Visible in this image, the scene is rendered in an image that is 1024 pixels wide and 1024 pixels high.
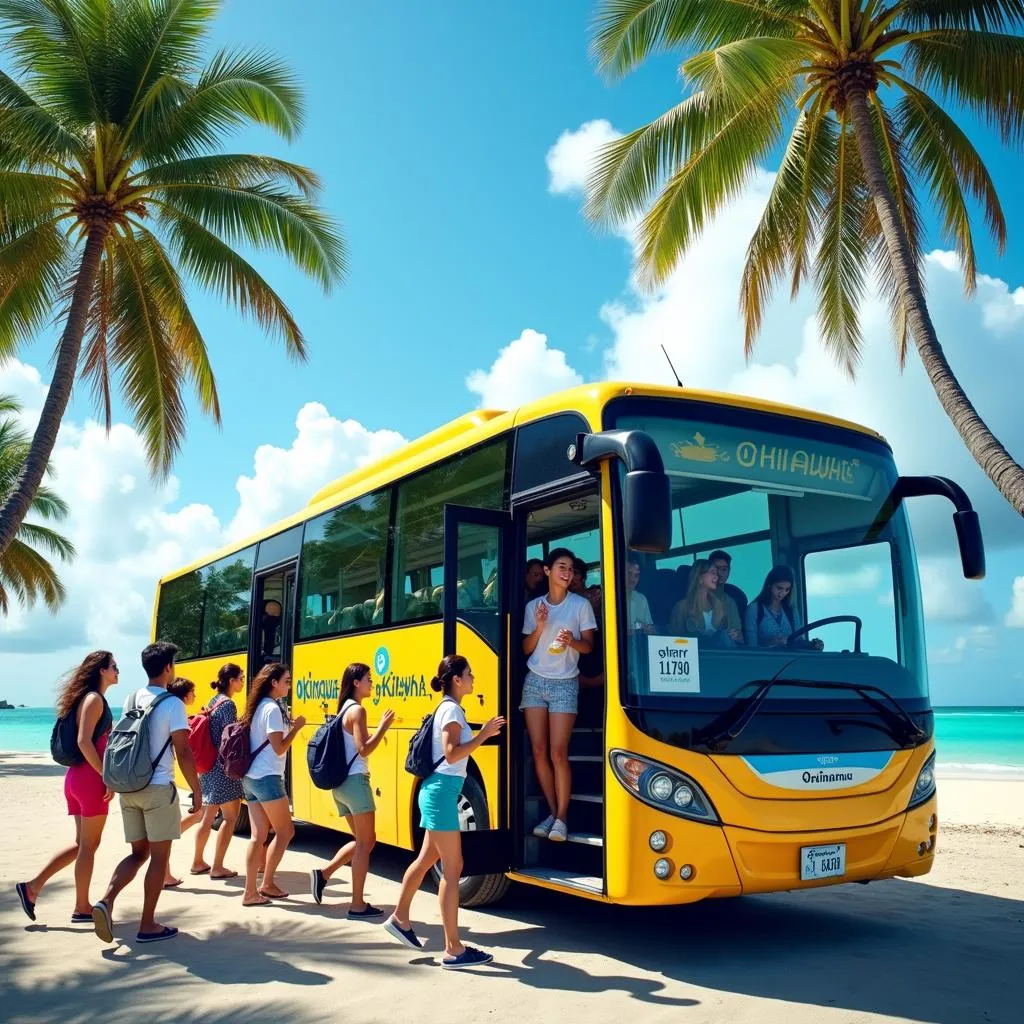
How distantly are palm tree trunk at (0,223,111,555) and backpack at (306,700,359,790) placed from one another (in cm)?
724

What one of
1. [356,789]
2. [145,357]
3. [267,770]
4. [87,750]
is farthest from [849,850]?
[145,357]

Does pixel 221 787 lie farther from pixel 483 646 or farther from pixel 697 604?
pixel 697 604

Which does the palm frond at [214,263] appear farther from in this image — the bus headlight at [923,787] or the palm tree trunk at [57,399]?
the bus headlight at [923,787]

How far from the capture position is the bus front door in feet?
23.6

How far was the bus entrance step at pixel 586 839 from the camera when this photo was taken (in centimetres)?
654

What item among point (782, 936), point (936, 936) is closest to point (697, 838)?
point (782, 936)

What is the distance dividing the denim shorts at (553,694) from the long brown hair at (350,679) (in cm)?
138

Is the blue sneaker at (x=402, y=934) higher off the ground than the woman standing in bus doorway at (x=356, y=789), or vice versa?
the woman standing in bus doorway at (x=356, y=789)

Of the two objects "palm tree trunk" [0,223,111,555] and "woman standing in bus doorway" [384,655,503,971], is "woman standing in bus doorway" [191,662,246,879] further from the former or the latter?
"palm tree trunk" [0,223,111,555]

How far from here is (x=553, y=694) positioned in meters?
7.15

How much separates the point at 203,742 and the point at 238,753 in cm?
186

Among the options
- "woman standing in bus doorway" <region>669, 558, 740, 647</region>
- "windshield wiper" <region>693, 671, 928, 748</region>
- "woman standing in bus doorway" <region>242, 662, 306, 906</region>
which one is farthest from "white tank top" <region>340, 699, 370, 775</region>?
"windshield wiper" <region>693, 671, 928, 748</region>

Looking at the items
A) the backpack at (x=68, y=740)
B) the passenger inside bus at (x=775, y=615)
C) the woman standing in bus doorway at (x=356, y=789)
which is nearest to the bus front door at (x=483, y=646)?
the woman standing in bus doorway at (x=356, y=789)

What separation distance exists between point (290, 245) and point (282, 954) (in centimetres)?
1143
